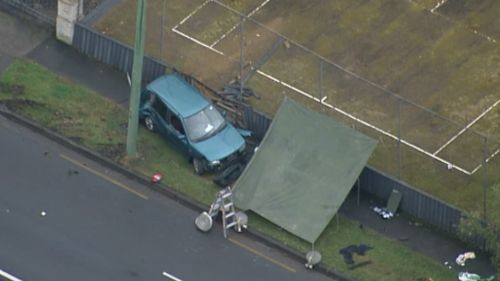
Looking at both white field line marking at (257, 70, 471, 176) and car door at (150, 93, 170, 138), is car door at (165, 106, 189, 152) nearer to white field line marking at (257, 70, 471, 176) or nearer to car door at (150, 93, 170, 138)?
car door at (150, 93, 170, 138)

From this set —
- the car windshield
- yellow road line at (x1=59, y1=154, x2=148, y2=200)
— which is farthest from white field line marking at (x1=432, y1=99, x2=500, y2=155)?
yellow road line at (x1=59, y1=154, x2=148, y2=200)

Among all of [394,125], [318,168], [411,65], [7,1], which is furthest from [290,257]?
[7,1]

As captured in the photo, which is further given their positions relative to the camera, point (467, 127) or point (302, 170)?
point (467, 127)

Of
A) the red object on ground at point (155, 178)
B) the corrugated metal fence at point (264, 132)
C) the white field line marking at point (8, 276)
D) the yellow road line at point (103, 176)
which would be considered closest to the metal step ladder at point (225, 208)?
the red object on ground at point (155, 178)

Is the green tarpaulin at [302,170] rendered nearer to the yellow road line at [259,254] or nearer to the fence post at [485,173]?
the yellow road line at [259,254]

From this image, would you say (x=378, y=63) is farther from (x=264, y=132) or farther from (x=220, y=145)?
(x=220, y=145)

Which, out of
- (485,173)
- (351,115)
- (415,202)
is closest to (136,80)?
(351,115)
